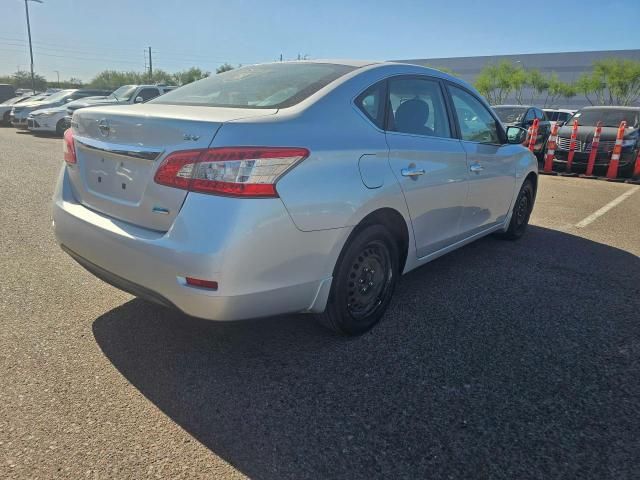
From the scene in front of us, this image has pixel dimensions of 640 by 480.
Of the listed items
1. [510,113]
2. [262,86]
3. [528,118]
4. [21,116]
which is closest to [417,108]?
[262,86]

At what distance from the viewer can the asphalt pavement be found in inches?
79.5

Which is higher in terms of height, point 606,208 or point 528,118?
point 528,118

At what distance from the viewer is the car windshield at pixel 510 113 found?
46.1 feet

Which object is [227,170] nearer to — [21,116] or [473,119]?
[473,119]

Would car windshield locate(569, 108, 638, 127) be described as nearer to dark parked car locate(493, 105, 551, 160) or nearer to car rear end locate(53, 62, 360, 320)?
dark parked car locate(493, 105, 551, 160)

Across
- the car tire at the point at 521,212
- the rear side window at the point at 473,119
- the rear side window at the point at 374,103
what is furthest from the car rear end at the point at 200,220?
the car tire at the point at 521,212

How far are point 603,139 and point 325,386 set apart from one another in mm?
11243

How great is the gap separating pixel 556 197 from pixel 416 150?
21.1ft

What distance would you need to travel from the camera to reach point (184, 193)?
2.21m

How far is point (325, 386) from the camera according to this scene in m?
2.52

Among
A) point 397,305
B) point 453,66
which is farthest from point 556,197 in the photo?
point 453,66

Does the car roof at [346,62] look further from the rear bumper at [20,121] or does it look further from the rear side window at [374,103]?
the rear bumper at [20,121]

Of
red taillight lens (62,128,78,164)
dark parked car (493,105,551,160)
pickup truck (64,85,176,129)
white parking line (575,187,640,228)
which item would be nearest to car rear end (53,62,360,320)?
red taillight lens (62,128,78,164)

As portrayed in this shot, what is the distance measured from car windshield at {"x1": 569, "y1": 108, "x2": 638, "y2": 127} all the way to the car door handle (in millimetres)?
11222
